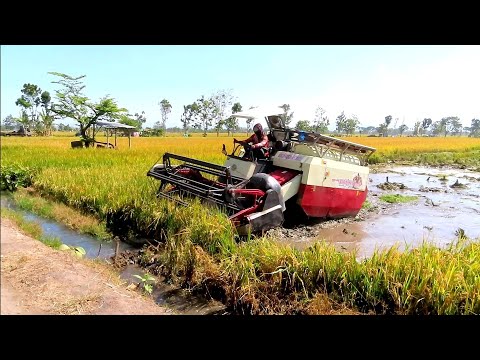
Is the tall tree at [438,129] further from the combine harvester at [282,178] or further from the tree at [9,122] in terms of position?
the tree at [9,122]

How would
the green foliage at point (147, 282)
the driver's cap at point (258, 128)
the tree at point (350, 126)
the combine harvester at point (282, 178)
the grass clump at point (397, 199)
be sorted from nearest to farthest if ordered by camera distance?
1. the green foliage at point (147, 282)
2. the combine harvester at point (282, 178)
3. the driver's cap at point (258, 128)
4. the grass clump at point (397, 199)
5. the tree at point (350, 126)

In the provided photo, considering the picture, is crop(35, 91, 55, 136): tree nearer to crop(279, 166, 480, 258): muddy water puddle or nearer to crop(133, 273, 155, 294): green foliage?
crop(133, 273, 155, 294): green foliage

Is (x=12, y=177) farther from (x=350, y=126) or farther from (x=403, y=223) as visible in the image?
(x=350, y=126)

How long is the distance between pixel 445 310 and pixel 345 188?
12.4 ft

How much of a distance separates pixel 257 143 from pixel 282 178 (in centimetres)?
83

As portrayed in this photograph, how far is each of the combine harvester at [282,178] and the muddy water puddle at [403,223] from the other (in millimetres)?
459

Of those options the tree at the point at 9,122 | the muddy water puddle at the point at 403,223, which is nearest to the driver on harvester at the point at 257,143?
the muddy water puddle at the point at 403,223

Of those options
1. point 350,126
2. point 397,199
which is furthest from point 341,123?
point 397,199

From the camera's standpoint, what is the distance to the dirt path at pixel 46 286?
1.98 meters

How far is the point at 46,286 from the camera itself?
8.13 ft

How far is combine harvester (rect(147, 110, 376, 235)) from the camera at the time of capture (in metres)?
5.45

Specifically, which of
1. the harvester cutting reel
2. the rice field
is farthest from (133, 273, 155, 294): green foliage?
the harvester cutting reel
